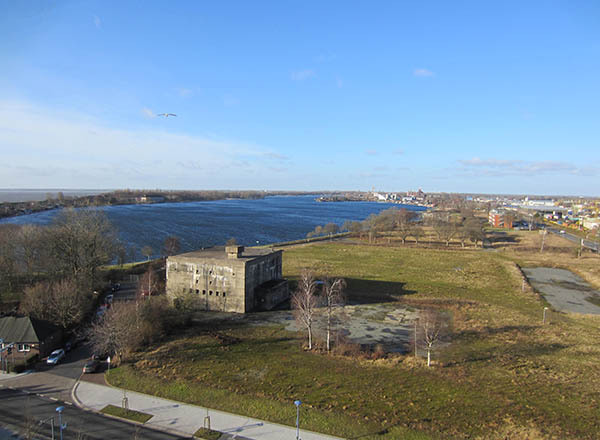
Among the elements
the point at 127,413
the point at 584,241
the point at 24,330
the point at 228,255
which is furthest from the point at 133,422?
the point at 584,241

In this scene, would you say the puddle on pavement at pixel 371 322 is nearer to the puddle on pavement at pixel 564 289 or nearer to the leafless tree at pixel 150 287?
the leafless tree at pixel 150 287

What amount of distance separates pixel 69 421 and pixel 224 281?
75.7ft

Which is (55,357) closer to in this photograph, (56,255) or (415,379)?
(56,255)

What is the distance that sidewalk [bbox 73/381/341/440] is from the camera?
62.4 ft

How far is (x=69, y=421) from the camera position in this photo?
20.2 m

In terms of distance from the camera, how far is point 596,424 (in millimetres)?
20531

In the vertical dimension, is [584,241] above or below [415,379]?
above

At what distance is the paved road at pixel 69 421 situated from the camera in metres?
18.9

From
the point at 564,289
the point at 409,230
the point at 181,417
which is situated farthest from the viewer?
the point at 409,230

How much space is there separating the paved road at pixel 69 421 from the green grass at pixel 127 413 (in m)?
0.41

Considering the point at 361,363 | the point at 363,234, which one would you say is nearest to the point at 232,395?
the point at 361,363

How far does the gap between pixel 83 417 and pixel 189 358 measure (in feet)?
29.9

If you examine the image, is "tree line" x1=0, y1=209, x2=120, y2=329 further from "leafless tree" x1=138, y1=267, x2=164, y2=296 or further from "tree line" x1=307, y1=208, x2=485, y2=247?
"tree line" x1=307, y1=208, x2=485, y2=247

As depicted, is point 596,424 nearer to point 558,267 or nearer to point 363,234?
point 558,267
